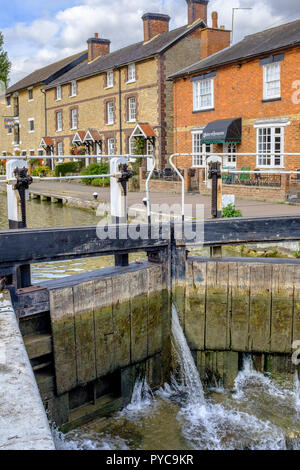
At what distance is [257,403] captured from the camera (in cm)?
536

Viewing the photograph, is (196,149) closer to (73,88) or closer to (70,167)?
(70,167)

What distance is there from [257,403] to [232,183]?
14365mm

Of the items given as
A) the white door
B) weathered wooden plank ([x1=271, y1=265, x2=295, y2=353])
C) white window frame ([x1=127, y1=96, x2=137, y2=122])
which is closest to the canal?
weathered wooden plank ([x1=271, y1=265, x2=295, y2=353])

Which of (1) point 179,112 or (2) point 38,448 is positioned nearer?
(2) point 38,448

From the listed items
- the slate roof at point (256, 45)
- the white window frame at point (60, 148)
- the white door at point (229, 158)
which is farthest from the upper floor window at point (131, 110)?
the white window frame at point (60, 148)

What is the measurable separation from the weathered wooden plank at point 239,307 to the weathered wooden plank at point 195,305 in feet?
1.18

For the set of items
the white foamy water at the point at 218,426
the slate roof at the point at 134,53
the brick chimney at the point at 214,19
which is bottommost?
the white foamy water at the point at 218,426

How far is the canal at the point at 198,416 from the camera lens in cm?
469

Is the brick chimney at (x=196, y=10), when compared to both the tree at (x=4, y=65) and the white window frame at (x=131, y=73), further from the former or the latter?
the tree at (x=4, y=65)

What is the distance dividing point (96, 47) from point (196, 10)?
10.5 metres

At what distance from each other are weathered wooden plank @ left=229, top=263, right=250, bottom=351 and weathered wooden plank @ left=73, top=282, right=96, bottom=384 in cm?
183

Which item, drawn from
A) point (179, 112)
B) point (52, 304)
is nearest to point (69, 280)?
point (52, 304)

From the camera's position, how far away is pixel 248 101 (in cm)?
2102
